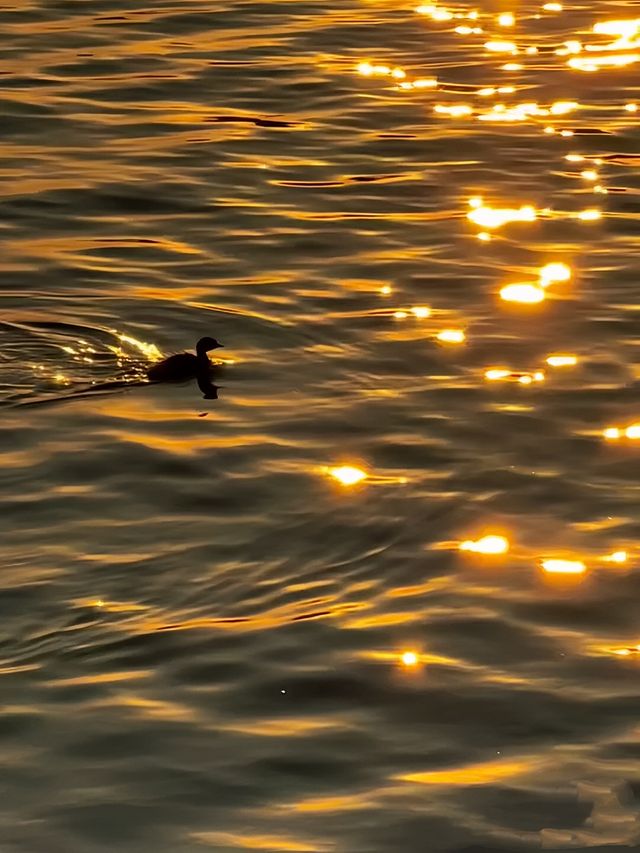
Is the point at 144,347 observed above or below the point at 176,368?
above

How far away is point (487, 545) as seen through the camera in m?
10.6

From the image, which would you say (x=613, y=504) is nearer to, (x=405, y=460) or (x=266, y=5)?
(x=405, y=460)

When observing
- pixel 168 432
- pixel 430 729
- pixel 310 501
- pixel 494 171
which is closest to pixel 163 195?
pixel 494 171

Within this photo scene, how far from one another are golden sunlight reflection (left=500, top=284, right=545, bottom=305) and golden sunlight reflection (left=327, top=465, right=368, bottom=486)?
3444 millimetres

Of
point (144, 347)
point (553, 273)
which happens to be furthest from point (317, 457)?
point (553, 273)

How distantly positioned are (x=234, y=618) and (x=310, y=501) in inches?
60.9

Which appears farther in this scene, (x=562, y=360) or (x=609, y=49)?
(x=609, y=49)

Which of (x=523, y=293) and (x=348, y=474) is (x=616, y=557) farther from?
(x=523, y=293)

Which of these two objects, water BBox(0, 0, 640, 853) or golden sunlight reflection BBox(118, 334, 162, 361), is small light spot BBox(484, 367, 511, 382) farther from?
golden sunlight reflection BBox(118, 334, 162, 361)

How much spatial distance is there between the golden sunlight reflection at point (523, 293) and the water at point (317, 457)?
6cm

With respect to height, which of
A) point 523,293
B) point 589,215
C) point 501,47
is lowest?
point 523,293

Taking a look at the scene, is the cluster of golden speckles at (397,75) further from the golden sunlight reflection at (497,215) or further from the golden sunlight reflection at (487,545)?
the golden sunlight reflection at (487,545)

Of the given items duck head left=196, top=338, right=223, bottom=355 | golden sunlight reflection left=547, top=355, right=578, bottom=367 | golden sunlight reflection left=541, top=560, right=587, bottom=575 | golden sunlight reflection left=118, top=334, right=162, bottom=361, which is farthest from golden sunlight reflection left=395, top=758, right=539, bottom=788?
golden sunlight reflection left=118, top=334, right=162, bottom=361

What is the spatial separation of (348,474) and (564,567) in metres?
1.68
